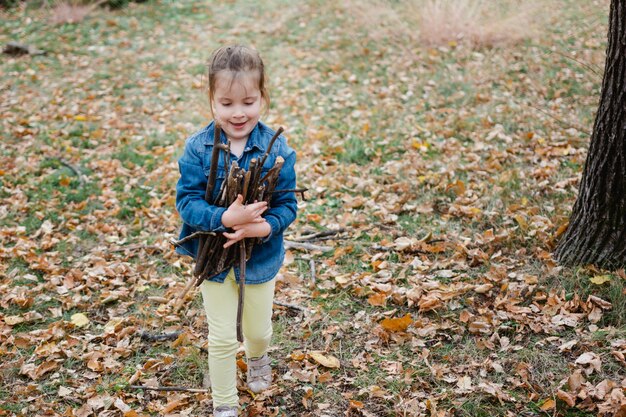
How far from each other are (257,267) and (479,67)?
6.07m

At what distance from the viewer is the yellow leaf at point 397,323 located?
371 centimetres

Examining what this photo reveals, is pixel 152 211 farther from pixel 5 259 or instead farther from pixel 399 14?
pixel 399 14

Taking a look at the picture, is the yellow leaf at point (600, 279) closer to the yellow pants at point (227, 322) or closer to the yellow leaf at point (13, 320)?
the yellow pants at point (227, 322)

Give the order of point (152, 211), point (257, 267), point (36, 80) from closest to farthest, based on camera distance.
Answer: point (257, 267), point (152, 211), point (36, 80)

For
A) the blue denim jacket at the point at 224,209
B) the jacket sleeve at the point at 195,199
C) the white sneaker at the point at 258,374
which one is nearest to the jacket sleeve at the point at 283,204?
the blue denim jacket at the point at 224,209

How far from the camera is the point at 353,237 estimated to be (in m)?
4.88

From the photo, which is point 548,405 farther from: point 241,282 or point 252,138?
point 252,138

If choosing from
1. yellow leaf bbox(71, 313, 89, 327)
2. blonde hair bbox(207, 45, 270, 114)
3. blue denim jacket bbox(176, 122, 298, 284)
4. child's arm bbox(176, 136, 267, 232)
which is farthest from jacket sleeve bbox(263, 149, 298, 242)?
yellow leaf bbox(71, 313, 89, 327)

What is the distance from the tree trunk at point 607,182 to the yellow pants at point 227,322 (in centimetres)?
220

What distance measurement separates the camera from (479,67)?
26.3ft

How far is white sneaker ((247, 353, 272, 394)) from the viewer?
3354 millimetres

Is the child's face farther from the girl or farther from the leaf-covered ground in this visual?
the leaf-covered ground

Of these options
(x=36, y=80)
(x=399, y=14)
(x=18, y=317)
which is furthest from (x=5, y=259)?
(x=399, y=14)

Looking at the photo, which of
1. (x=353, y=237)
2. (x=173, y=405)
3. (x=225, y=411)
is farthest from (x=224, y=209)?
(x=353, y=237)
